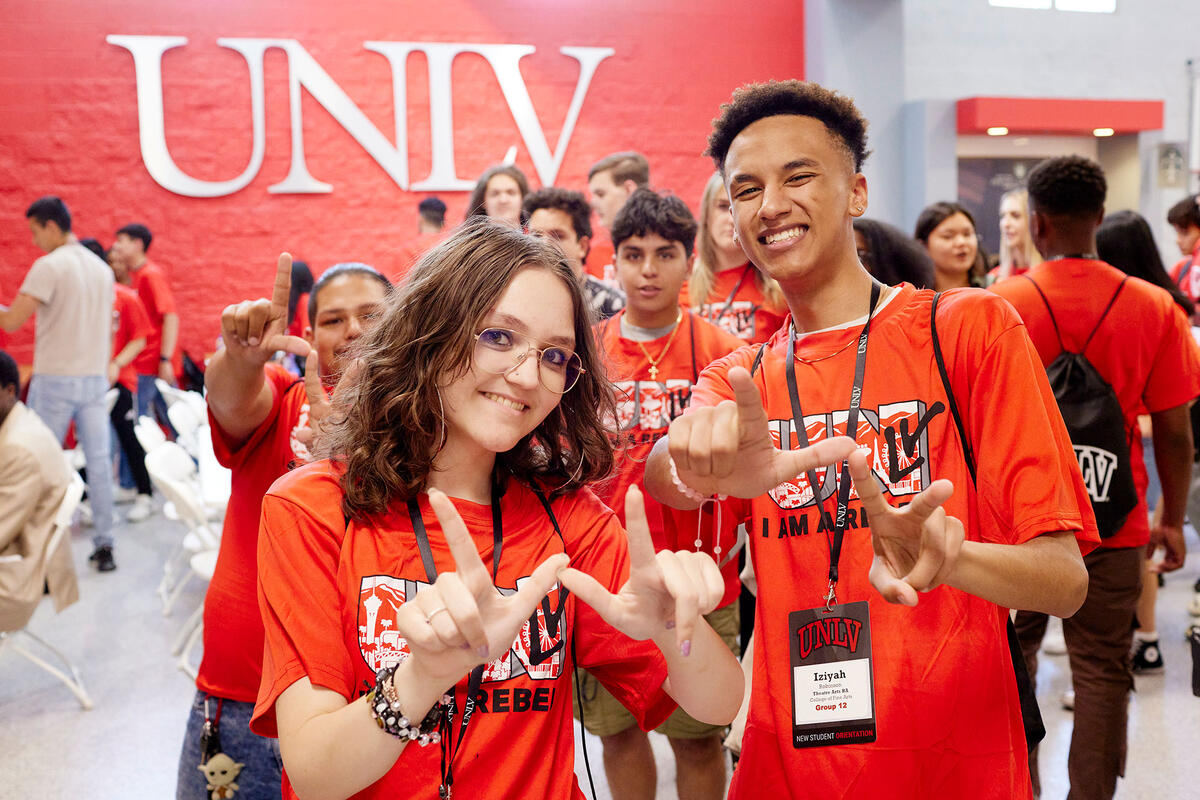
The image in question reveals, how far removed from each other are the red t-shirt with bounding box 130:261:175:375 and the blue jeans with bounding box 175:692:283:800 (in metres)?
5.47

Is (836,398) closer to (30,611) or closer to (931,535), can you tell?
(931,535)

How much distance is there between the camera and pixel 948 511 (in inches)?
52.6

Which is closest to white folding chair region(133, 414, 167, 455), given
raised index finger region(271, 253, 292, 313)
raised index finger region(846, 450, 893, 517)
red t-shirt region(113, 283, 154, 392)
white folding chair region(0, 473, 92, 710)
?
white folding chair region(0, 473, 92, 710)

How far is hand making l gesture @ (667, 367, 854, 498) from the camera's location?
1.10 metres

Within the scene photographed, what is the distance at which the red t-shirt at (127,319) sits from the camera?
6359 mm

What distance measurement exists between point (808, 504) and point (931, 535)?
35 centimetres

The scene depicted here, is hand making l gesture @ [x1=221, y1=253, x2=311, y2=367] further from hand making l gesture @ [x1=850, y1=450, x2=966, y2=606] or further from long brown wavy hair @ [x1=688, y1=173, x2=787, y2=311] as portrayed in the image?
long brown wavy hair @ [x1=688, y1=173, x2=787, y2=311]

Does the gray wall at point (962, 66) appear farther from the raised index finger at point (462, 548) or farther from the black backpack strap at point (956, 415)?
the raised index finger at point (462, 548)

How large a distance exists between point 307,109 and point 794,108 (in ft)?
20.8

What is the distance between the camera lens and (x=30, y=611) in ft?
11.4

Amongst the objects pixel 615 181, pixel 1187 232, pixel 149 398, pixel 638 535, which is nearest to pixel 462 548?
pixel 638 535

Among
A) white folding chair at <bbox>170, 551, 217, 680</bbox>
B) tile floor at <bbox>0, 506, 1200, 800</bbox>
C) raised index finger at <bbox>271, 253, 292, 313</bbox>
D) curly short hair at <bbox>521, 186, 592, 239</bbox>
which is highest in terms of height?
curly short hair at <bbox>521, 186, 592, 239</bbox>

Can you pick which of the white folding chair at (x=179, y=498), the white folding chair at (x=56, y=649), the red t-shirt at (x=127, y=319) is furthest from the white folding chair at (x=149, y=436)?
the red t-shirt at (x=127, y=319)

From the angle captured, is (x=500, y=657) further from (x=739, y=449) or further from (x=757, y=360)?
(x=757, y=360)
